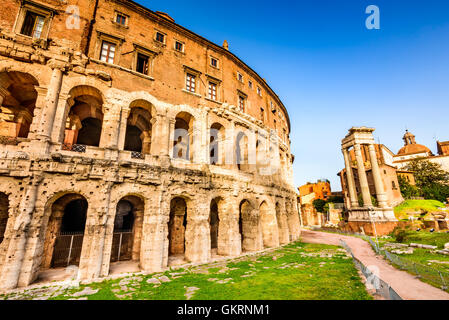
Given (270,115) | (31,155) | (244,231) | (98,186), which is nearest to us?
(31,155)

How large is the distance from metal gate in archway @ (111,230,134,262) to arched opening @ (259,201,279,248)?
11170 millimetres

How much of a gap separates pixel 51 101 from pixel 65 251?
28.6 ft

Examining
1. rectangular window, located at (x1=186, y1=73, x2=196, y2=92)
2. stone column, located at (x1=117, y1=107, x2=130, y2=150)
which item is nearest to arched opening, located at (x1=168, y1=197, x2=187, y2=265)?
stone column, located at (x1=117, y1=107, x2=130, y2=150)

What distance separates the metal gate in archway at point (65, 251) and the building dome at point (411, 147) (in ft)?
266

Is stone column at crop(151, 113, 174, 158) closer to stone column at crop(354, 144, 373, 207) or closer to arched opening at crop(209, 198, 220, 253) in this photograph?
arched opening at crop(209, 198, 220, 253)

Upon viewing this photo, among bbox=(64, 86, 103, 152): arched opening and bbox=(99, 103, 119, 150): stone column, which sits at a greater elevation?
bbox=(64, 86, 103, 152): arched opening

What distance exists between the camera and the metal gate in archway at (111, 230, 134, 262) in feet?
42.8

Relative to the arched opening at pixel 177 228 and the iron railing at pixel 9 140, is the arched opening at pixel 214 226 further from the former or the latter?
the iron railing at pixel 9 140

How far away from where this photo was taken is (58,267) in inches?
448

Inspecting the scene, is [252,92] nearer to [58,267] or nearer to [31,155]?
[31,155]

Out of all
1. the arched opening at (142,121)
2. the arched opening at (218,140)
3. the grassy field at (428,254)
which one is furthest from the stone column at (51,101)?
the grassy field at (428,254)

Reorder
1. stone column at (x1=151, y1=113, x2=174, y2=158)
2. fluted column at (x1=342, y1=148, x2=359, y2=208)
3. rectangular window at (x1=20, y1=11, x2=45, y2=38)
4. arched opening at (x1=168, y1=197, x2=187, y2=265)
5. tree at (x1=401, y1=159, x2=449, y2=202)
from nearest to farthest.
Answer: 1. rectangular window at (x1=20, y1=11, x2=45, y2=38)
2. stone column at (x1=151, y1=113, x2=174, y2=158)
3. arched opening at (x1=168, y1=197, x2=187, y2=265)
4. fluted column at (x1=342, y1=148, x2=359, y2=208)
5. tree at (x1=401, y1=159, x2=449, y2=202)
